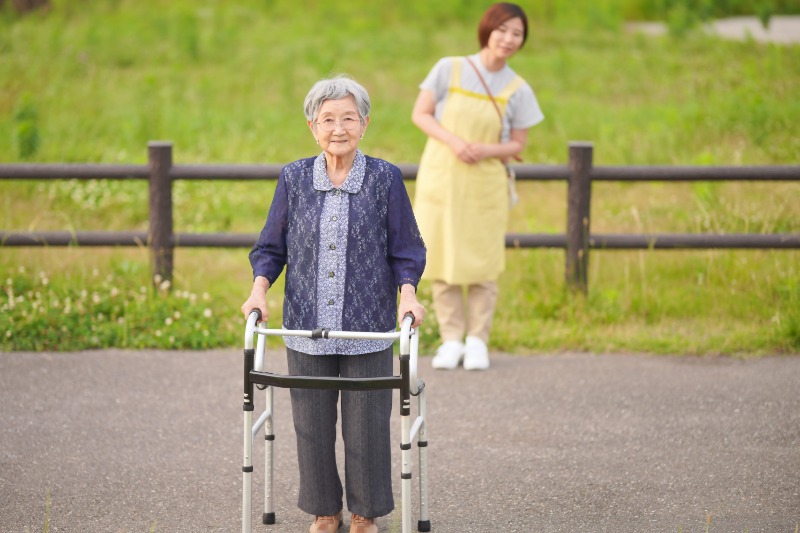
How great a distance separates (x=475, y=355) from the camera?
6.40 meters

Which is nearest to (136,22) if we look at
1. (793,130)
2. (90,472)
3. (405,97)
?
(405,97)

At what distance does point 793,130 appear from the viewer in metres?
11.5

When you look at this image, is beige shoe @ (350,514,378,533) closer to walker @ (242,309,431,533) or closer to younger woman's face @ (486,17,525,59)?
walker @ (242,309,431,533)

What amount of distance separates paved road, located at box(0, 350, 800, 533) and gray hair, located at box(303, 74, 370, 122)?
1642 millimetres

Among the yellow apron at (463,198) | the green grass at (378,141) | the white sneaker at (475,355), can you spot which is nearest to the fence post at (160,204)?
the green grass at (378,141)

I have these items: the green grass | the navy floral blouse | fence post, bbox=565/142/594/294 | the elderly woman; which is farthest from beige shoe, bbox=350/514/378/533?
fence post, bbox=565/142/594/294

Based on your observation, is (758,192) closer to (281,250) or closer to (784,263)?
(784,263)

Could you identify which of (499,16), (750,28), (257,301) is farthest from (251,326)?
(750,28)

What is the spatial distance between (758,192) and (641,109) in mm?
3923

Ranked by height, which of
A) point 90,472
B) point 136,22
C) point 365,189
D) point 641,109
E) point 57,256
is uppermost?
point 136,22

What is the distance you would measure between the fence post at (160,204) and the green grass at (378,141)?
0.27 metres

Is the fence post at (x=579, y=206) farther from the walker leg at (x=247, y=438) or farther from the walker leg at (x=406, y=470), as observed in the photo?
the walker leg at (x=247, y=438)

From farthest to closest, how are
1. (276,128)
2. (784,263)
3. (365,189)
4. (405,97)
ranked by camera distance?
(405,97)
(276,128)
(784,263)
(365,189)

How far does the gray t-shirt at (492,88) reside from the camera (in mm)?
6191
